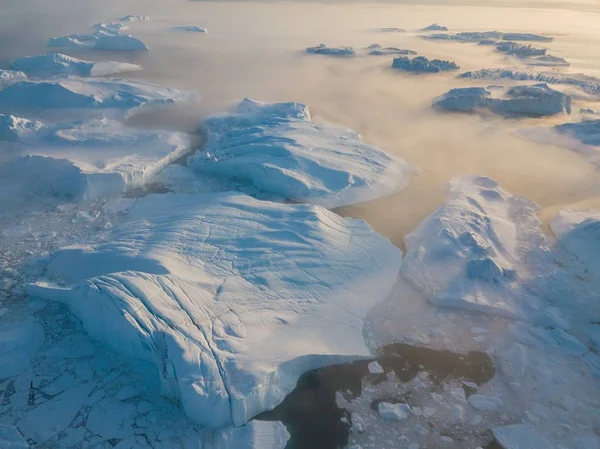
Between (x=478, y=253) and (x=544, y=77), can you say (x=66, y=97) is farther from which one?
(x=544, y=77)

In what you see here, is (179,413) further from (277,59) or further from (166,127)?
(277,59)

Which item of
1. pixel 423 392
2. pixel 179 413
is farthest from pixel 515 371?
pixel 179 413

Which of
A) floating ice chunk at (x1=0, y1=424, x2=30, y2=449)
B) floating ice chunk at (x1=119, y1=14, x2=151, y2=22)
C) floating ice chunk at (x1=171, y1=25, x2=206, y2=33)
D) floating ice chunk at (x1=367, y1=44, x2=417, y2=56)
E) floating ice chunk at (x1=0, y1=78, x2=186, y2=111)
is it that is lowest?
floating ice chunk at (x1=0, y1=424, x2=30, y2=449)

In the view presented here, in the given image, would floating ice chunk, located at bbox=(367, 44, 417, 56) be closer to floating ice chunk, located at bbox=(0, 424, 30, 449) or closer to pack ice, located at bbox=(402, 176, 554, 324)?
pack ice, located at bbox=(402, 176, 554, 324)

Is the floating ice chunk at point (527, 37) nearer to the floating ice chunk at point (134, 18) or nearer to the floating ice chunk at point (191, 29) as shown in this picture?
the floating ice chunk at point (191, 29)

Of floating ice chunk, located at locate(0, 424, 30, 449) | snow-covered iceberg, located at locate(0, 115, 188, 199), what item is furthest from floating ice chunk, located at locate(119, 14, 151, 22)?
floating ice chunk, located at locate(0, 424, 30, 449)

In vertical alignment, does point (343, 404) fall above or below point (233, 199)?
below

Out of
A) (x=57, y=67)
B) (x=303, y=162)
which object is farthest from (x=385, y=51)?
(x=303, y=162)
